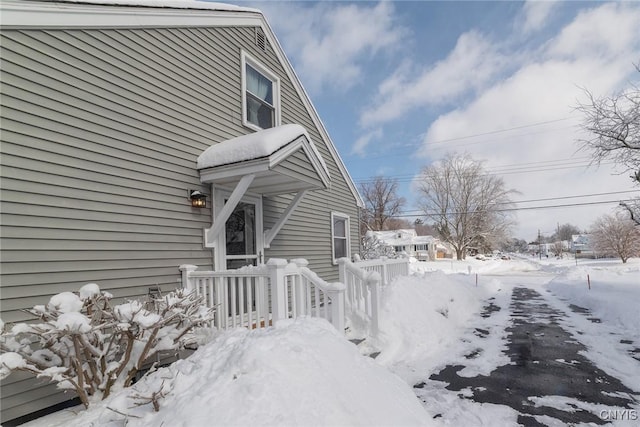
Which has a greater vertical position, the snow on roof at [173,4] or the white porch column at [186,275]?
the snow on roof at [173,4]

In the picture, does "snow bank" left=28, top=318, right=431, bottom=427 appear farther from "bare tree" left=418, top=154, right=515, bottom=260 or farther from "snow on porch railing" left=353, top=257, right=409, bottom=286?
"bare tree" left=418, top=154, right=515, bottom=260

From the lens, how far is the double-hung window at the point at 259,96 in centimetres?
669

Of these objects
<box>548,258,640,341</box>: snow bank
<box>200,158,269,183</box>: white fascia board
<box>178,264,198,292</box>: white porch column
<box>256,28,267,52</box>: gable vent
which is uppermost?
<box>256,28,267,52</box>: gable vent

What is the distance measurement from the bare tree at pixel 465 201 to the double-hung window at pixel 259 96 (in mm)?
35820

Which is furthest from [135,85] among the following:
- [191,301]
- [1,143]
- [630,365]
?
[630,365]

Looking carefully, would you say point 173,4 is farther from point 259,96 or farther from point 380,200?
point 380,200

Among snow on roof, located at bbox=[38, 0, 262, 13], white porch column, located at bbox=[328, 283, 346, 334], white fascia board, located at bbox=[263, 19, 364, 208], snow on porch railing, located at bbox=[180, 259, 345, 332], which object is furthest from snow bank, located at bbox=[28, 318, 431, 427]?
white fascia board, located at bbox=[263, 19, 364, 208]

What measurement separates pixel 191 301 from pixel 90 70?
2.96m

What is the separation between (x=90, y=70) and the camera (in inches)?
156

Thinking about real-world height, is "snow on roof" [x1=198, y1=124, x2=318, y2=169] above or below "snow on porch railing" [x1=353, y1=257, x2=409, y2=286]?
above

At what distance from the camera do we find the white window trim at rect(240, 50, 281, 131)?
6531 millimetres

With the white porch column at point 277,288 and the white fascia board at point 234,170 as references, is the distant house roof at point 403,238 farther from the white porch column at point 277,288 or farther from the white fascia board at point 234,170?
the white porch column at point 277,288

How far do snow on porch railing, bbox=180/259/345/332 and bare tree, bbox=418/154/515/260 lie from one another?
38.5 metres

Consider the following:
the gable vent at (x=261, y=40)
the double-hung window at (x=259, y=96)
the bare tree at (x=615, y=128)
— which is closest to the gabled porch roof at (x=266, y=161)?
the double-hung window at (x=259, y=96)
